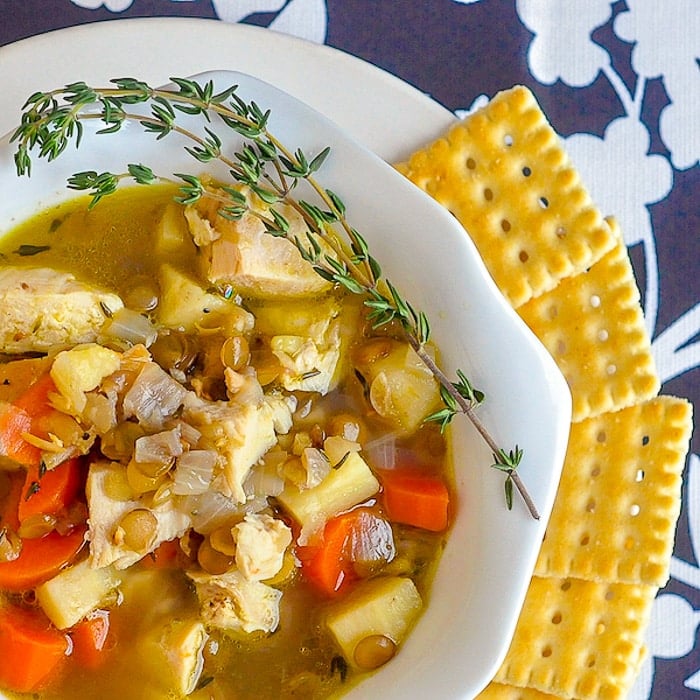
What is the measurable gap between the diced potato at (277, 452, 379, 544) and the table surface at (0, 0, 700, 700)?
3.73ft

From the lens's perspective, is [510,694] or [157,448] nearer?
[157,448]

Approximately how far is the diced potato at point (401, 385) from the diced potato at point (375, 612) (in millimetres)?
455

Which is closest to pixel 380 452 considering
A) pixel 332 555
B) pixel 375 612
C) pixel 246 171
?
pixel 332 555

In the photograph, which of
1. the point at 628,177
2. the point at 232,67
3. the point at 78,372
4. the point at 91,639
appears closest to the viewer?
the point at 78,372

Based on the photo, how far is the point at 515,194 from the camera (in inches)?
114

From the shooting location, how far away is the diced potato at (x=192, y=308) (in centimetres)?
265

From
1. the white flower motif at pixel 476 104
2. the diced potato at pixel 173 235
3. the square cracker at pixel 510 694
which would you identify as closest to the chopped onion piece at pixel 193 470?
the diced potato at pixel 173 235

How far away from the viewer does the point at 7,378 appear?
2.56 meters

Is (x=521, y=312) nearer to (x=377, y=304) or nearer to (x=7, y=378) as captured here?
(x=377, y=304)

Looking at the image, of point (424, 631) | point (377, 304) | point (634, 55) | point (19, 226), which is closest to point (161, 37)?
point (19, 226)

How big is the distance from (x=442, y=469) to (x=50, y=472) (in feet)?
3.43

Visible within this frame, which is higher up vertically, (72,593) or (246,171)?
(246,171)

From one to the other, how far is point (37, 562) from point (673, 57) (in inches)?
97.1

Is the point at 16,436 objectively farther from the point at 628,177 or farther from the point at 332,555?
the point at 628,177
